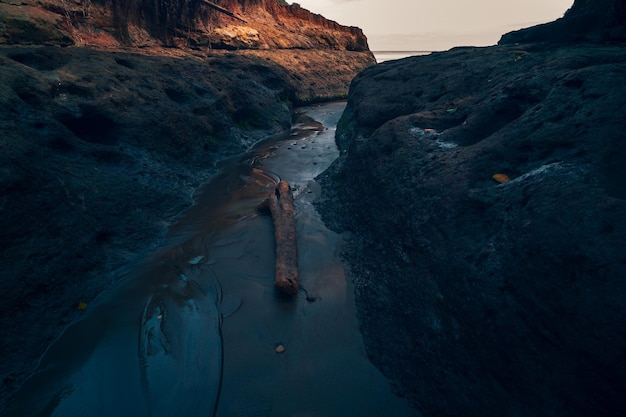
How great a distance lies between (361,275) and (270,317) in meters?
1.21

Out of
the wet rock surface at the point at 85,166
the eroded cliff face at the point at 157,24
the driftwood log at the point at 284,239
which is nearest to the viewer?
the wet rock surface at the point at 85,166

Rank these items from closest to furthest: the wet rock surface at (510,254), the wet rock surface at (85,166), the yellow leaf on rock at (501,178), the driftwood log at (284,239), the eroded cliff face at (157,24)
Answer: the wet rock surface at (510,254), the yellow leaf on rock at (501,178), the wet rock surface at (85,166), the driftwood log at (284,239), the eroded cliff face at (157,24)

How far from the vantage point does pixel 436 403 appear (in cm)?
242

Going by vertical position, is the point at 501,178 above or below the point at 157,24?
below

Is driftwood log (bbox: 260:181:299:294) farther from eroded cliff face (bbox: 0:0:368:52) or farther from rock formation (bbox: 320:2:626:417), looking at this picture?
eroded cliff face (bbox: 0:0:368:52)

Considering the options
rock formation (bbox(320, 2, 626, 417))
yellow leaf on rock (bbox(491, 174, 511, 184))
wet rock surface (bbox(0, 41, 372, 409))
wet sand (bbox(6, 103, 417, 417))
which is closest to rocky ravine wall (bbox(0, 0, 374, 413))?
wet rock surface (bbox(0, 41, 372, 409))

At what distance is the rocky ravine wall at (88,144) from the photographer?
330 cm

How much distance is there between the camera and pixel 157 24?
1470 cm

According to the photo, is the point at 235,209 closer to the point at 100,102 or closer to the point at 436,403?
the point at 100,102

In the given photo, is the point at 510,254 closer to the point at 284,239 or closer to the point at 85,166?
the point at 284,239

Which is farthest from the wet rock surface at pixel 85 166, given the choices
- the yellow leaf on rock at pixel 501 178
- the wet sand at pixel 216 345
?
the yellow leaf on rock at pixel 501 178

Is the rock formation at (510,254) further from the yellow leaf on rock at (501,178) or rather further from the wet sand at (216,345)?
the wet sand at (216,345)

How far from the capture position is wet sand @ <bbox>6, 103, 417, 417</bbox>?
8.47 feet

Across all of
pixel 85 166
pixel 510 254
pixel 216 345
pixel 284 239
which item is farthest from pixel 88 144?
pixel 510 254
